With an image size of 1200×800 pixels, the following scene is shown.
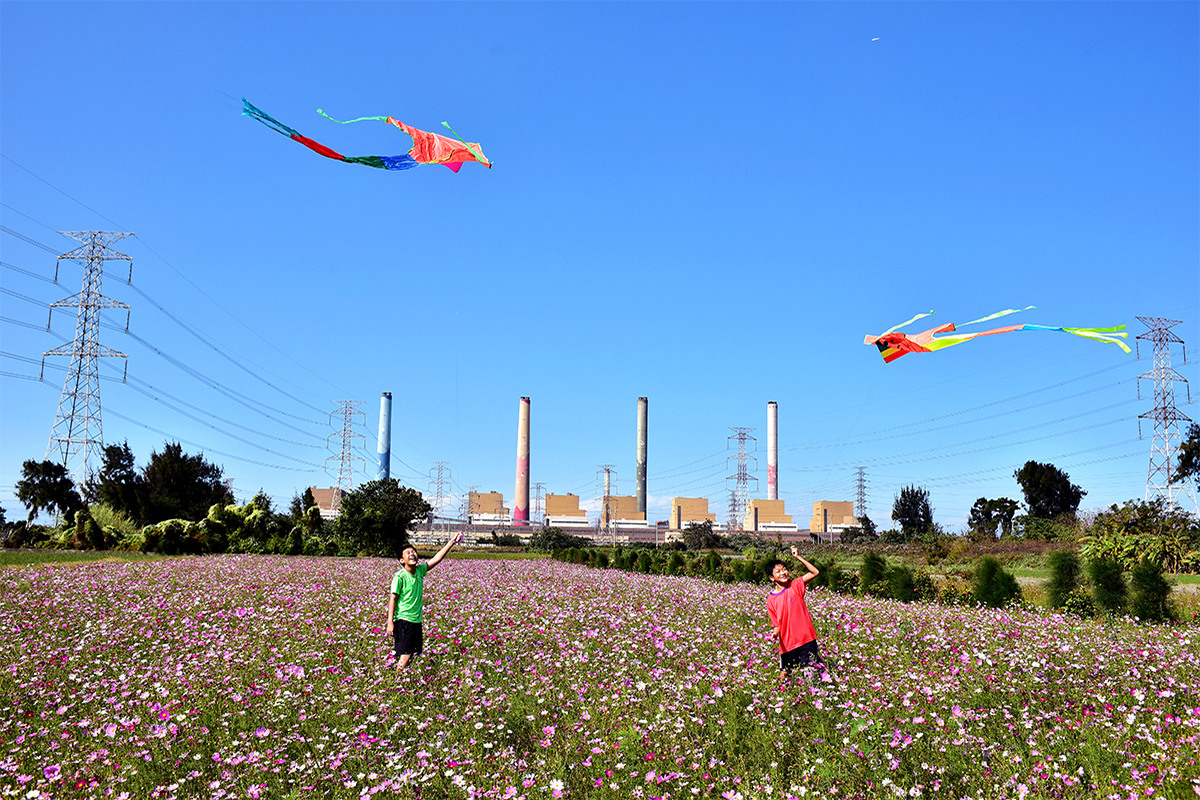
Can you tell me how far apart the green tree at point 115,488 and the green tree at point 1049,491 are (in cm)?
6602

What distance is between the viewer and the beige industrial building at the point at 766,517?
4363 inches

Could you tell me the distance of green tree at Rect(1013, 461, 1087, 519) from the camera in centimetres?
6519

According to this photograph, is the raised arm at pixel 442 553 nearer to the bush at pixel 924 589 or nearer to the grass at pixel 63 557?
the bush at pixel 924 589

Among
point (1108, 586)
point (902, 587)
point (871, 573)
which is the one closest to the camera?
point (1108, 586)

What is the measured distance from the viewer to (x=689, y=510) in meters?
130

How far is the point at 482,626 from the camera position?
12.6 m

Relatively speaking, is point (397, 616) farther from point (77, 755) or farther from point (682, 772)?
point (682, 772)

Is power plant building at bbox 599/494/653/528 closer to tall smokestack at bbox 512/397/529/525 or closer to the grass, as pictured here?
tall smokestack at bbox 512/397/529/525

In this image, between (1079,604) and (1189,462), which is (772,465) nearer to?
(1189,462)

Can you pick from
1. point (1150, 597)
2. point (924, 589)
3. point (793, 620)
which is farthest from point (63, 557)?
point (1150, 597)

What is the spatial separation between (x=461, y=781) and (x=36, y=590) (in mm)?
16109

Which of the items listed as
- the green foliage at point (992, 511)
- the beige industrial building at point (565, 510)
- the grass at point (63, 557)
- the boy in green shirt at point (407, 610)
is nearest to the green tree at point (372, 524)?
the grass at point (63, 557)

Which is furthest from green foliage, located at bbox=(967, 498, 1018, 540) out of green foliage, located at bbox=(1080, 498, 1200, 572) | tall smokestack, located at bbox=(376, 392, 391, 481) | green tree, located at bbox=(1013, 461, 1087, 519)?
tall smokestack, located at bbox=(376, 392, 391, 481)

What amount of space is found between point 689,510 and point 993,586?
374ft
